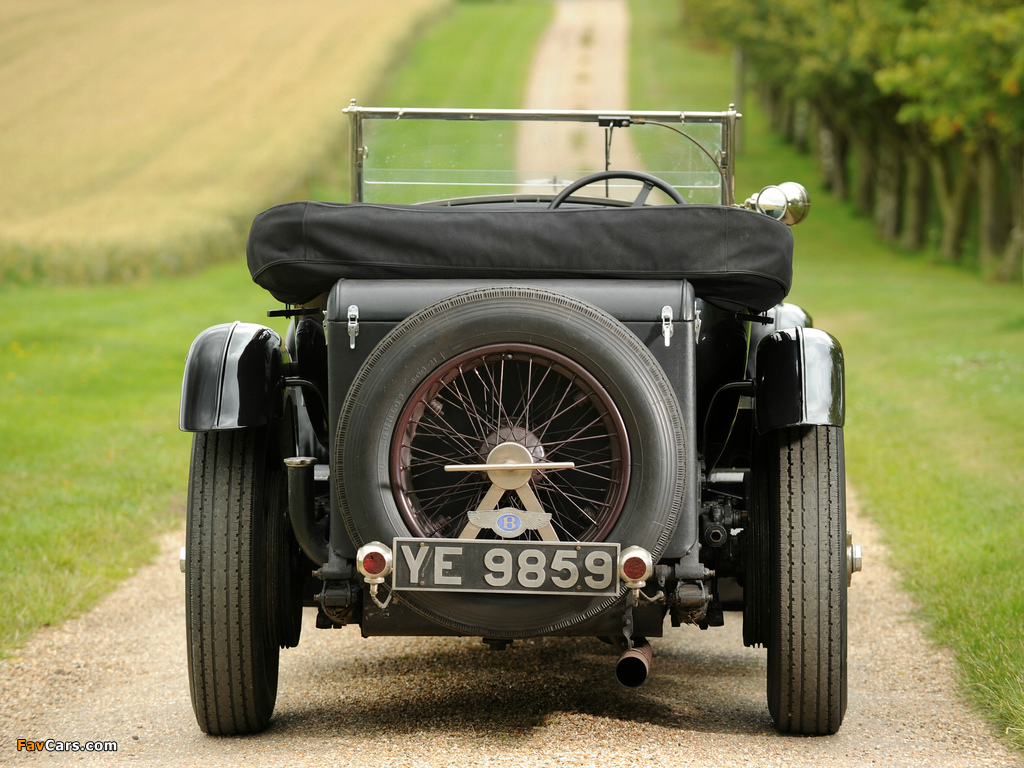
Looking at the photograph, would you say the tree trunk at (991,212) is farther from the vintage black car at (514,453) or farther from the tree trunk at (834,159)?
the vintage black car at (514,453)

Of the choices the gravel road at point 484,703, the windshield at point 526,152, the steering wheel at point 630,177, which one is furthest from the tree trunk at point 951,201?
the steering wheel at point 630,177

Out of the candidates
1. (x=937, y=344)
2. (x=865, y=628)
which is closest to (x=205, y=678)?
(x=865, y=628)

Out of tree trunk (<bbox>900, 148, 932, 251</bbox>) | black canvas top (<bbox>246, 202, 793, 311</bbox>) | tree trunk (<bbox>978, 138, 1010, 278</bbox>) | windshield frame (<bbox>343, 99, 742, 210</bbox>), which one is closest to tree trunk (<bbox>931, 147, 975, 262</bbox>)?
tree trunk (<bbox>978, 138, 1010, 278</bbox>)

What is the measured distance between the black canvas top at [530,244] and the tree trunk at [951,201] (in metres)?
24.9

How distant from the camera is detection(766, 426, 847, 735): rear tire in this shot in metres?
3.49

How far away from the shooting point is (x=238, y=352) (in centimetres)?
367

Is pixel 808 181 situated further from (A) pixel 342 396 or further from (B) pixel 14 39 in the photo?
(A) pixel 342 396

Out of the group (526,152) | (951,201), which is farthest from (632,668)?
(951,201)

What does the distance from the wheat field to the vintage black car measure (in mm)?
17322

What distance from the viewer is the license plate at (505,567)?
3143 mm

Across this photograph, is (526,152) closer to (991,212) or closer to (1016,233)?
(1016,233)

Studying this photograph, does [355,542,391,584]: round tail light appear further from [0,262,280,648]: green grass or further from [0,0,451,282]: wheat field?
[0,0,451,282]: wheat field

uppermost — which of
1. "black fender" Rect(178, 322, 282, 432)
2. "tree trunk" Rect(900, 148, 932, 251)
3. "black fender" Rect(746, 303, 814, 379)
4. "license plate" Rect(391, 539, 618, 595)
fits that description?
"black fender" Rect(178, 322, 282, 432)

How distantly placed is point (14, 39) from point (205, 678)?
150 ft
